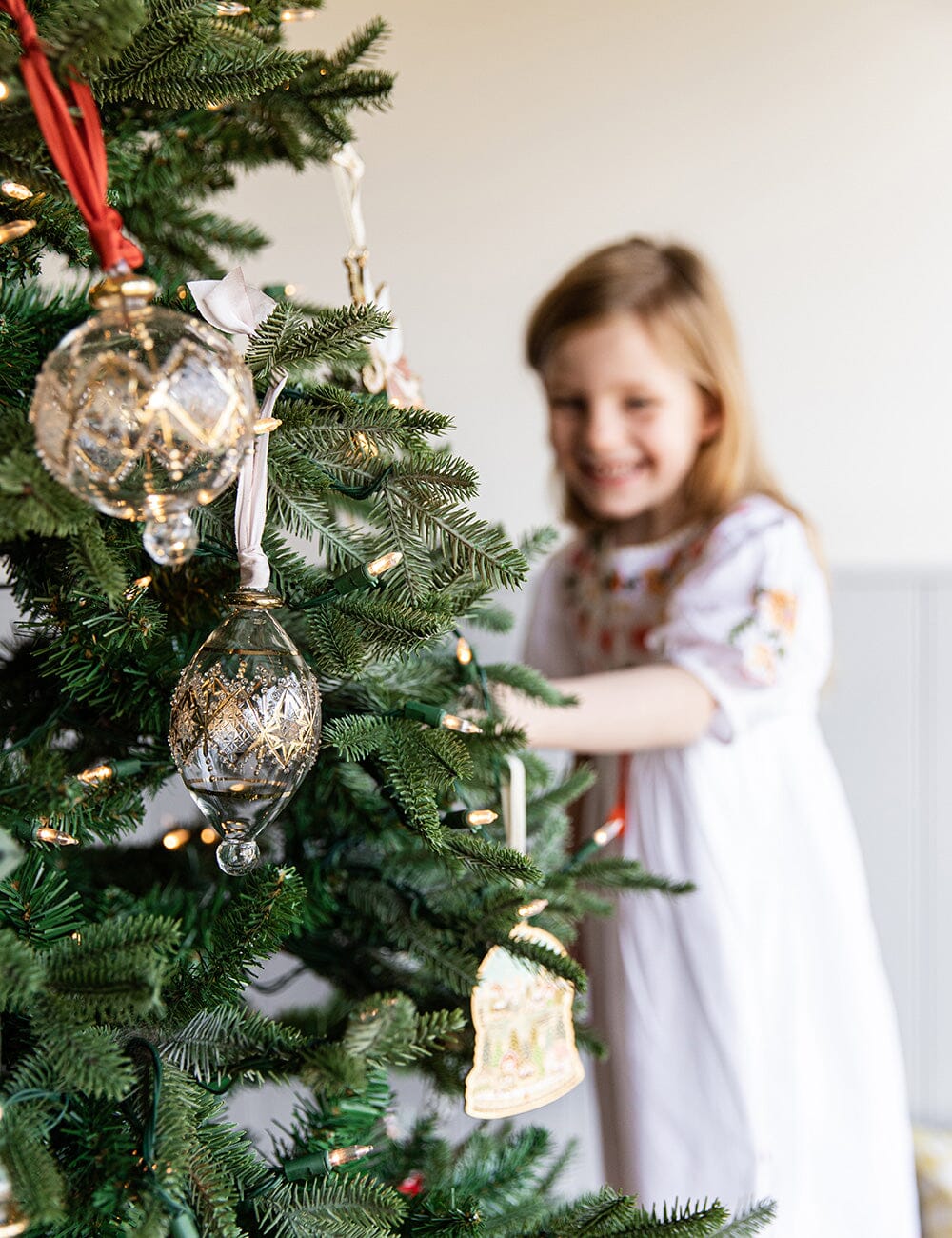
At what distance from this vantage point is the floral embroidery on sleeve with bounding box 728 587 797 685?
888 millimetres

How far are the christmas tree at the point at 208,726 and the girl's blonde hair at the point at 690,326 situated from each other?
501 mm

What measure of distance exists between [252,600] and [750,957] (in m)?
0.66

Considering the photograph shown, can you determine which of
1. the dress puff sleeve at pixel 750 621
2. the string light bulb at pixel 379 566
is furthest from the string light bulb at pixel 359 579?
the dress puff sleeve at pixel 750 621

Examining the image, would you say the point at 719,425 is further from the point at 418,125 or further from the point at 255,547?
the point at 255,547

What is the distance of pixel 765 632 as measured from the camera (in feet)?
2.95

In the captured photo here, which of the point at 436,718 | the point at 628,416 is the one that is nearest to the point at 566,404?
the point at 628,416

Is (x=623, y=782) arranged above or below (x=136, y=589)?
below

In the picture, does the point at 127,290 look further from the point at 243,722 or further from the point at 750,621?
the point at 750,621

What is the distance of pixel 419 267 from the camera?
4.12 feet

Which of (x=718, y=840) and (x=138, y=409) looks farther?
(x=718, y=840)

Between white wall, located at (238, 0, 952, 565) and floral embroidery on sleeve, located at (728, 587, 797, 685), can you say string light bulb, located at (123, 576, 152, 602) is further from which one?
white wall, located at (238, 0, 952, 565)

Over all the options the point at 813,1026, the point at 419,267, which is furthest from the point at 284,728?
the point at 419,267

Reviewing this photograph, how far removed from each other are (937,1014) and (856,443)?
65 cm

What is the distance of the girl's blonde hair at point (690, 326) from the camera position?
1055 mm
